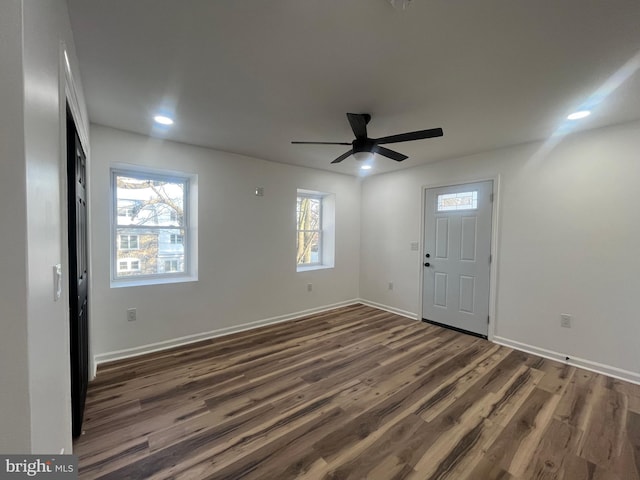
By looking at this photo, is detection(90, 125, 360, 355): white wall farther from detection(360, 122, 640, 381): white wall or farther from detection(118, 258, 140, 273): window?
detection(360, 122, 640, 381): white wall

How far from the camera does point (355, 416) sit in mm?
2049

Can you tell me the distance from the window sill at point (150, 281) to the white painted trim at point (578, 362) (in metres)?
3.99

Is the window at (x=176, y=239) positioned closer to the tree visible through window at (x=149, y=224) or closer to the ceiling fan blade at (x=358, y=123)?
the tree visible through window at (x=149, y=224)

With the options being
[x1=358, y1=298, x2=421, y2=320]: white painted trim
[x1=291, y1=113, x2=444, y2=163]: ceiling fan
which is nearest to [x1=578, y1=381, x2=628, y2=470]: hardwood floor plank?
[x1=358, y1=298, x2=421, y2=320]: white painted trim

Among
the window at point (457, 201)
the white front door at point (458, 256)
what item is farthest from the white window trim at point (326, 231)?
the window at point (457, 201)

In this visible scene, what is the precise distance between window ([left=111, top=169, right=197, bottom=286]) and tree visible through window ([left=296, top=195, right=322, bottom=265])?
180 centimetres

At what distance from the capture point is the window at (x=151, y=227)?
304 centimetres

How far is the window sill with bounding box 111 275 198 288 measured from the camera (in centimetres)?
295

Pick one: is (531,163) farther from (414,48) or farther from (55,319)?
(55,319)

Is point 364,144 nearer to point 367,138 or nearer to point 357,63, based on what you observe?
point 367,138

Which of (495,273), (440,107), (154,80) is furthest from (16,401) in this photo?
(495,273)

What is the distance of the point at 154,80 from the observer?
1.93 m

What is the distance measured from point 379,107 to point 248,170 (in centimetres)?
209

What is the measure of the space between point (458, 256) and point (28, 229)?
13.6ft
